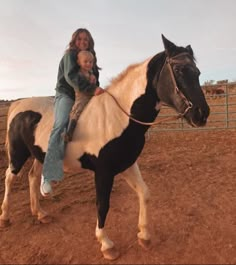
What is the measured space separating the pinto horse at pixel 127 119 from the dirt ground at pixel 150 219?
13.4 inches

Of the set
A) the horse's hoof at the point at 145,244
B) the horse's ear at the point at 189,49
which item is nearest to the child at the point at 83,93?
the horse's ear at the point at 189,49

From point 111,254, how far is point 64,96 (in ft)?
5.87

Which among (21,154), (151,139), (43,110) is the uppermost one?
(43,110)

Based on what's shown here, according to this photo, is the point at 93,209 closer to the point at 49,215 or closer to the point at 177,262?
the point at 49,215

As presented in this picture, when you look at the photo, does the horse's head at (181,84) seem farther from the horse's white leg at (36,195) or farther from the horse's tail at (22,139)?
the horse's white leg at (36,195)

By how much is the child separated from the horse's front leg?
56cm

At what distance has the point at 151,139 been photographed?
9797 millimetres

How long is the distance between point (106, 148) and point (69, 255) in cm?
128

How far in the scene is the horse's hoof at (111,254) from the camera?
3428 mm

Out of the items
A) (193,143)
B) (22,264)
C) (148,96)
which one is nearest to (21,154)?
(22,264)

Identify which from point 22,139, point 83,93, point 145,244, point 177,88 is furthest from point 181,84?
point 22,139

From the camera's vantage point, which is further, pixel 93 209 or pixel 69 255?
pixel 93 209

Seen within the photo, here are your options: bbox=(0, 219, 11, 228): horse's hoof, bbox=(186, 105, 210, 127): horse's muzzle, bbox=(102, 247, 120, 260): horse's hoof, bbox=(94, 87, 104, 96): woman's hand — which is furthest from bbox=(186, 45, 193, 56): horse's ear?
bbox=(0, 219, 11, 228): horse's hoof

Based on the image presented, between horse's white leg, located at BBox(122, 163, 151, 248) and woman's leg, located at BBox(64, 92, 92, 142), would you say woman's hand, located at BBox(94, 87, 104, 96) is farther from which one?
horse's white leg, located at BBox(122, 163, 151, 248)
